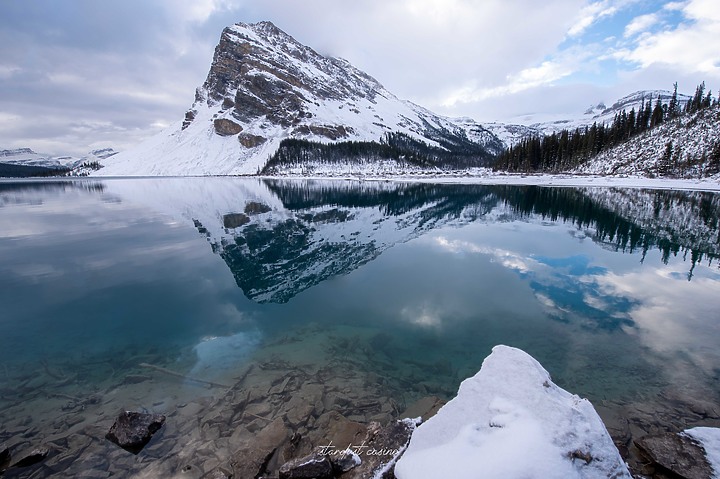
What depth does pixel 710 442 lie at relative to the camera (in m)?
5.46

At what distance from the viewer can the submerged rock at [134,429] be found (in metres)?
6.27

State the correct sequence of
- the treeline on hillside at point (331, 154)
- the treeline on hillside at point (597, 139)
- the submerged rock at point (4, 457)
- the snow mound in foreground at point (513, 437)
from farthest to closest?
1. the treeline on hillside at point (331, 154)
2. the treeline on hillside at point (597, 139)
3. the submerged rock at point (4, 457)
4. the snow mound in foreground at point (513, 437)

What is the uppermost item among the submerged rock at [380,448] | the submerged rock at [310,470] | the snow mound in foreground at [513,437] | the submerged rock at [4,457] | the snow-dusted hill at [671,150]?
the snow-dusted hill at [671,150]

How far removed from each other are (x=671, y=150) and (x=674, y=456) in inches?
3367

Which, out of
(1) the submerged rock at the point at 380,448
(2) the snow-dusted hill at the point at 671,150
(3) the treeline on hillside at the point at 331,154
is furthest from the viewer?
(3) the treeline on hillside at the point at 331,154

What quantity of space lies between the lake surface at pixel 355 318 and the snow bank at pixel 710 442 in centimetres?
75

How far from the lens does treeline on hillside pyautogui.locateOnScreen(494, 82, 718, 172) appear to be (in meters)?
85.1

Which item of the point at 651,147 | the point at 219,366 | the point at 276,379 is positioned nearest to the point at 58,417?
the point at 219,366

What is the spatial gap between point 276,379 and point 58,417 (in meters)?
4.51

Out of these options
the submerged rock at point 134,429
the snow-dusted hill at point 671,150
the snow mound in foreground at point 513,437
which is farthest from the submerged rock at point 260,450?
the snow-dusted hill at point 671,150

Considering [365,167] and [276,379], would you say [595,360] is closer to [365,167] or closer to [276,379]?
[276,379]

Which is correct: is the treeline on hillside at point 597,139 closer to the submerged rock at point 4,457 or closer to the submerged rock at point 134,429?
the submerged rock at point 134,429

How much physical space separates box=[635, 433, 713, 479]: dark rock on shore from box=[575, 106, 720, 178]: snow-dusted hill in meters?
77.7

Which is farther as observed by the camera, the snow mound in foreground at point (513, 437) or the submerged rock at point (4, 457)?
the submerged rock at point (4, 457)
